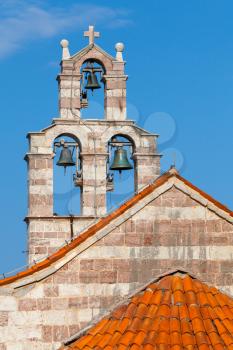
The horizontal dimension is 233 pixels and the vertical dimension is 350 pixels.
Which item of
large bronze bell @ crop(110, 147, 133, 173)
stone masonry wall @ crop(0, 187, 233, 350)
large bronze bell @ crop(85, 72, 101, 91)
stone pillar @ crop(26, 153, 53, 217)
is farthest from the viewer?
large bronze bell @ crop(85, 72, 101, 91)

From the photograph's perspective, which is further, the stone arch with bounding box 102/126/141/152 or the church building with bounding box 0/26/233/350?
the stone arch with bounding box 102/126/141/152

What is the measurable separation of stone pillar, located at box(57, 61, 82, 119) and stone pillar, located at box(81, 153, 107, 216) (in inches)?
44.0

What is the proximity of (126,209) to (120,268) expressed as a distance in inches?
42.8

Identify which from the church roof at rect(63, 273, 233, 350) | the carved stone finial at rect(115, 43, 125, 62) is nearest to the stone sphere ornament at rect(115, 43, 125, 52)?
the carved stone finial at rect(115, 43, 125, 62)

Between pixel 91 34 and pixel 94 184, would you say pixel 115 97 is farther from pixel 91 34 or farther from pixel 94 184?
pixel 94 184

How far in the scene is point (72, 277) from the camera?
23.3 m

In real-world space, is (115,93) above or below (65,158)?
above

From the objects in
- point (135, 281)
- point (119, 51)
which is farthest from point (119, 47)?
point (135, 281)

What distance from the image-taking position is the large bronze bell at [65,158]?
93.3ft

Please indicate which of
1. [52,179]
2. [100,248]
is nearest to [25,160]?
[52,179]

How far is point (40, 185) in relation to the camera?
91.1 feet

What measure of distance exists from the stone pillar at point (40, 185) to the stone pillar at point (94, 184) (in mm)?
755

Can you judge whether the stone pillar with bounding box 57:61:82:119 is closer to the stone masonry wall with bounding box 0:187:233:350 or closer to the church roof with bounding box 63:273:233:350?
the stone masonry wall with bounding box 0:187:233:350

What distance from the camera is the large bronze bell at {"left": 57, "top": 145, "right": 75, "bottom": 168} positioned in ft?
93.3
